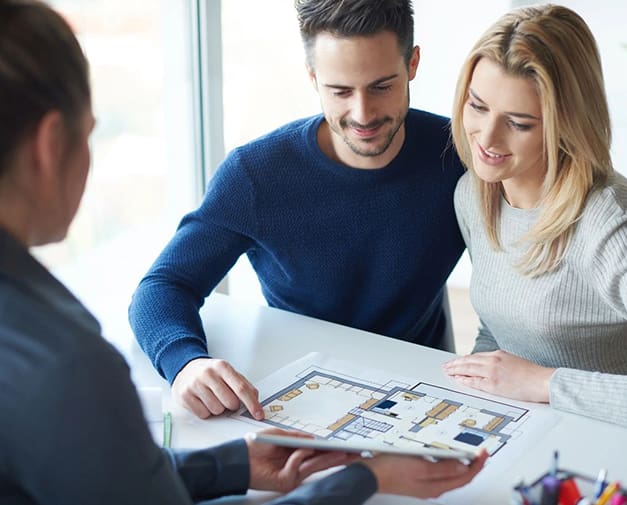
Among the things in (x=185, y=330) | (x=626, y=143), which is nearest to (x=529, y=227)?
(x=185, y=330)

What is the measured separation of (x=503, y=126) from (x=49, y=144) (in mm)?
928

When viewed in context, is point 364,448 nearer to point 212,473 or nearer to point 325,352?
point 212,473

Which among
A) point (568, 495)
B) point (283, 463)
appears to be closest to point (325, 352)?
point (283, 463)

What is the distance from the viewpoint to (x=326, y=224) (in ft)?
5.86

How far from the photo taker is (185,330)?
155 cm

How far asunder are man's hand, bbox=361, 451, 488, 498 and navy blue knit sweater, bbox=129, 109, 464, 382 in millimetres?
705

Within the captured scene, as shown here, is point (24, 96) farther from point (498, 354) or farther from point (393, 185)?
point (393, 185)

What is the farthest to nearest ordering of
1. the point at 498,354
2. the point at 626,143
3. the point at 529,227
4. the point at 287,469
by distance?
the point at 626,143
the point at 529,227
the point at 498,354
the point at 287,469

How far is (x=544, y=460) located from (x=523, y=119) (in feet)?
1.94

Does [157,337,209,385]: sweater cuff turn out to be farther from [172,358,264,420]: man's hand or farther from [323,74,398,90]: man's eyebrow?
[323,74,398,90]: man's eyebrow

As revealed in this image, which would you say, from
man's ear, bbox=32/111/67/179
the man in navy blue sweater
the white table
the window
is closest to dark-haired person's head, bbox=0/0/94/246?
man's ear, bbox=32/111/67/179

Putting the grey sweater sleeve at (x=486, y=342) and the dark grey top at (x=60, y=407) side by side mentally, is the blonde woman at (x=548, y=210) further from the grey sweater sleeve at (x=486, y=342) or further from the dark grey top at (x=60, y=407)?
the dark grey top at (x=60, y=407)

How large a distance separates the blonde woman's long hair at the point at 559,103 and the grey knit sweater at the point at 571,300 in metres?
0.03

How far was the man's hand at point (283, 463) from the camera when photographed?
3.76ft
